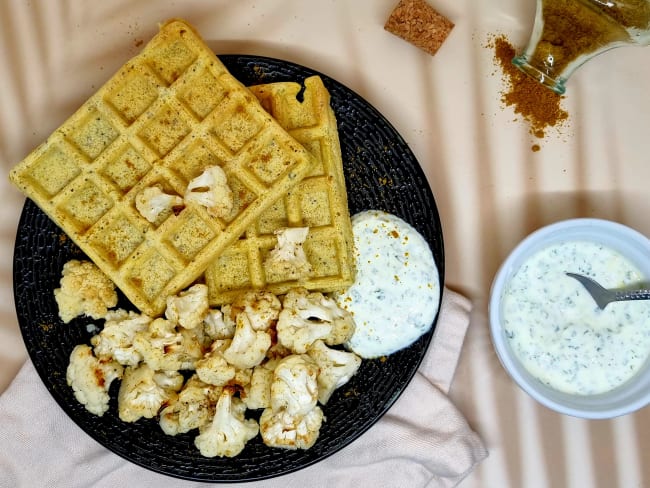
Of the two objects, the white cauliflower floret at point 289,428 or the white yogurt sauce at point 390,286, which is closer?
the white cauliflower floret at point 289,428

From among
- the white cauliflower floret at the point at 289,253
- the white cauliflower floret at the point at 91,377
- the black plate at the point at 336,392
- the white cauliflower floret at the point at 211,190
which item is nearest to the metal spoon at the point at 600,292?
the black plate at the point at 336,392

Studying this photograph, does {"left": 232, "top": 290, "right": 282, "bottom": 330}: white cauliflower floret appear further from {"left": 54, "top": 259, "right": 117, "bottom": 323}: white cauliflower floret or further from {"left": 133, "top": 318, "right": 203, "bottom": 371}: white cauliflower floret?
{"left": 54, "top": 259, "right": 117, "bottom": 323}: white cauliflower floret

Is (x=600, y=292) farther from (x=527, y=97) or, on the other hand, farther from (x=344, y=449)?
(x=344, y=449)

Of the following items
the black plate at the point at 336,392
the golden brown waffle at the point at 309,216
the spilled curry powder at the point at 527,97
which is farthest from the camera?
the spilled curry powder at the point at 527,97

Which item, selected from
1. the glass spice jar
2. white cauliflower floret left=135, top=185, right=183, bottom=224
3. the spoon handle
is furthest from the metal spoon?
white cauliflower floret left=135, top=185, right=183, bottom=224

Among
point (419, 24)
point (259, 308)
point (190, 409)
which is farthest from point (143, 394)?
point (419, 24)

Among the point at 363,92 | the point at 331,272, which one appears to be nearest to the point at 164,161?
the point at 331,272

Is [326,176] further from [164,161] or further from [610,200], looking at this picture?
[610,200]

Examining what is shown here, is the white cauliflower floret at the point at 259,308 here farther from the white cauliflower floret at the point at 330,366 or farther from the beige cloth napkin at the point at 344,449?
the beige cloth napkin at the point at 344,449
